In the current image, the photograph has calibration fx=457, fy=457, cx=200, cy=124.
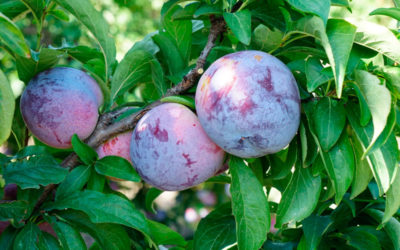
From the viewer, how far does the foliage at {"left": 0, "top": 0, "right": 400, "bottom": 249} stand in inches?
23.8

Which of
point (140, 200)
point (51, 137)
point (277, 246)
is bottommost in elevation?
point (140, 200)

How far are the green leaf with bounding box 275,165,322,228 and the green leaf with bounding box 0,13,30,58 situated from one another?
433 millimetres

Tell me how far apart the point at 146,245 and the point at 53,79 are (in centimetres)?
36

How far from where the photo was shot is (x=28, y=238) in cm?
75

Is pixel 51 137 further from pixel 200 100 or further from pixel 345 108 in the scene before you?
pixel 345 108

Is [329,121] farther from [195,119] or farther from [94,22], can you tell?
[94,22]

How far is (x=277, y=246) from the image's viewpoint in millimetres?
856

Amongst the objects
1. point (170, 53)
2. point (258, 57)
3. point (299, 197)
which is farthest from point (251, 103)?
point (170, 53)

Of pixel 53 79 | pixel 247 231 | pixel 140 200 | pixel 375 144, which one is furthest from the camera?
pixel 140 200

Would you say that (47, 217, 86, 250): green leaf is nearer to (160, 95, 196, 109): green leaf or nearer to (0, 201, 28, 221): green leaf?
(0, 201, 28, 221): green leaf

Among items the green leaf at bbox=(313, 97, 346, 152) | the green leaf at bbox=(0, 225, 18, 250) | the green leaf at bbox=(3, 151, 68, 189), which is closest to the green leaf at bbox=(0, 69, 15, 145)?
the green leaf at bbox=(3, 151, 68, 189)

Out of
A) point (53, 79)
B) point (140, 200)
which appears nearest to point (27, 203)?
point (53, 79)

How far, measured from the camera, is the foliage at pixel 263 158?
0.61 meters

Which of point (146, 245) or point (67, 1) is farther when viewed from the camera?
point (146, 245)
